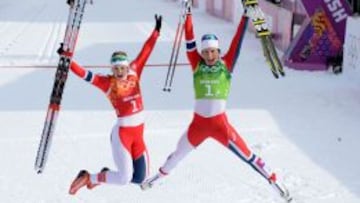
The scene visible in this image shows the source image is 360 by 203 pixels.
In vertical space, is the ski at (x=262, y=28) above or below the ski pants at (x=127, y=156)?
above

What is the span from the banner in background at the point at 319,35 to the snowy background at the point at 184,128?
61 cm

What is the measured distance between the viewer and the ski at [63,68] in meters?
6.05

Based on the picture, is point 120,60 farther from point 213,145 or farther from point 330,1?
point 330,1

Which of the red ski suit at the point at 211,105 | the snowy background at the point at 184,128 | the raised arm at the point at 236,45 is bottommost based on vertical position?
the snowy background at the point at 184,128

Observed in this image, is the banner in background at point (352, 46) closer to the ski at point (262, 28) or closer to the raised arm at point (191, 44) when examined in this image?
the ski at point (262, 28)

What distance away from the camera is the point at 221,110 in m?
6.79

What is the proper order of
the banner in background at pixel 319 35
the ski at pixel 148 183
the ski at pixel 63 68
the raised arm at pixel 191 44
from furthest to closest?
the banner in background at pixel 319 35 < the ski at pixel 148 183 < the raised arm at pixel 191 44 < the ski at pixel 63 68

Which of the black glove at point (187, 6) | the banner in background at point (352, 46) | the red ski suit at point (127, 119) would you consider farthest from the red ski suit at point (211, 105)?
the banner in background at point (352, 46)

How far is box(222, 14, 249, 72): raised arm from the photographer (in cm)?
668

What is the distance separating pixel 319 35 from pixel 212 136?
12.4 meters

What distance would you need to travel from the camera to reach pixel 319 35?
60.7 feet

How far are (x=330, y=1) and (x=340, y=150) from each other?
7567mm

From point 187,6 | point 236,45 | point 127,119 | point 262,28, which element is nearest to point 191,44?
point 236,45

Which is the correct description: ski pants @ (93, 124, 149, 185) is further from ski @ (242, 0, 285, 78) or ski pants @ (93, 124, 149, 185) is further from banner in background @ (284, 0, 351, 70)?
banner in background @ (284, 0, 351, 70)
